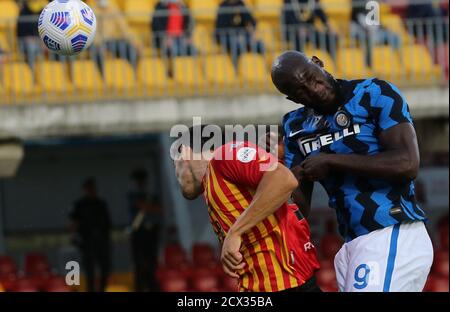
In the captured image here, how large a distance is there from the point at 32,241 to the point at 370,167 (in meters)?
12.6

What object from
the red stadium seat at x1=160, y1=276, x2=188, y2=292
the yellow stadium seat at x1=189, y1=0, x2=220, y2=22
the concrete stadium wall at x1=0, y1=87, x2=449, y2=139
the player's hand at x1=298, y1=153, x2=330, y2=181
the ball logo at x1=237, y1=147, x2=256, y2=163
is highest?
the yellow stadium seat at x1=189, y1=0, x2=220, y2=22

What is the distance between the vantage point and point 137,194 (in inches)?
635

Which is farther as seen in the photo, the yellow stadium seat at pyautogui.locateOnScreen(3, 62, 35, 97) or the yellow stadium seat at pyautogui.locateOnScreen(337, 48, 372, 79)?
the yellow stadium seat at pyautogui.locateOnScreen(337, 48, 372, 79)

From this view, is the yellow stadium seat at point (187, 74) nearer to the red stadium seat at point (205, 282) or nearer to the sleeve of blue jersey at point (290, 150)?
the red stadium seat at point (205, 282)

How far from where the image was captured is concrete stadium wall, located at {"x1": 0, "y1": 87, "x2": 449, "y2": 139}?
13148mm

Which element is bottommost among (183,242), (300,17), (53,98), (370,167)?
(183,242)

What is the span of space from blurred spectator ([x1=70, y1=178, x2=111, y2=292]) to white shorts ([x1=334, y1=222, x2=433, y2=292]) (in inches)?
363

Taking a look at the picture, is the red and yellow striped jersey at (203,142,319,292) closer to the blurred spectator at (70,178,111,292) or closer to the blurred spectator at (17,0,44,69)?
the blurred spectator at (17,0,44,69)

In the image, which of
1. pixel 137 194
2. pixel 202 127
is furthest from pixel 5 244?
pixel 202 127

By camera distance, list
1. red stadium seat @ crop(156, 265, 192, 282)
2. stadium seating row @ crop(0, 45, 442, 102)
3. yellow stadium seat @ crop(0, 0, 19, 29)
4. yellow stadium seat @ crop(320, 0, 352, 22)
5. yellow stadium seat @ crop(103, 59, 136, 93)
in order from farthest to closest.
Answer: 1. yellow stadium seat @ crop(320, 0, 352, 22)
2. yellow stadium seat @ crop(0, 0, 19, 29)
3. red stadium seat @ crop(156, 265, 192, 282)
4. yellow stadium seat @ crop(103, 59, 136, 93)
5. stadium seating row @ crop(0, 45, 442, 102)

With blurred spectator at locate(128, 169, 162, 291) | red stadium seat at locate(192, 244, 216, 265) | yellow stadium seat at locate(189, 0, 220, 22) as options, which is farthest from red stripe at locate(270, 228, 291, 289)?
blurred spectator at locate(128, 169, 162, 291)

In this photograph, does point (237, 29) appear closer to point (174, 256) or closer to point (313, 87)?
point (174, 256)

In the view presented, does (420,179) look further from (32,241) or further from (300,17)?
(32,241)

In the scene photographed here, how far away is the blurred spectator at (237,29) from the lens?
44.8ft
